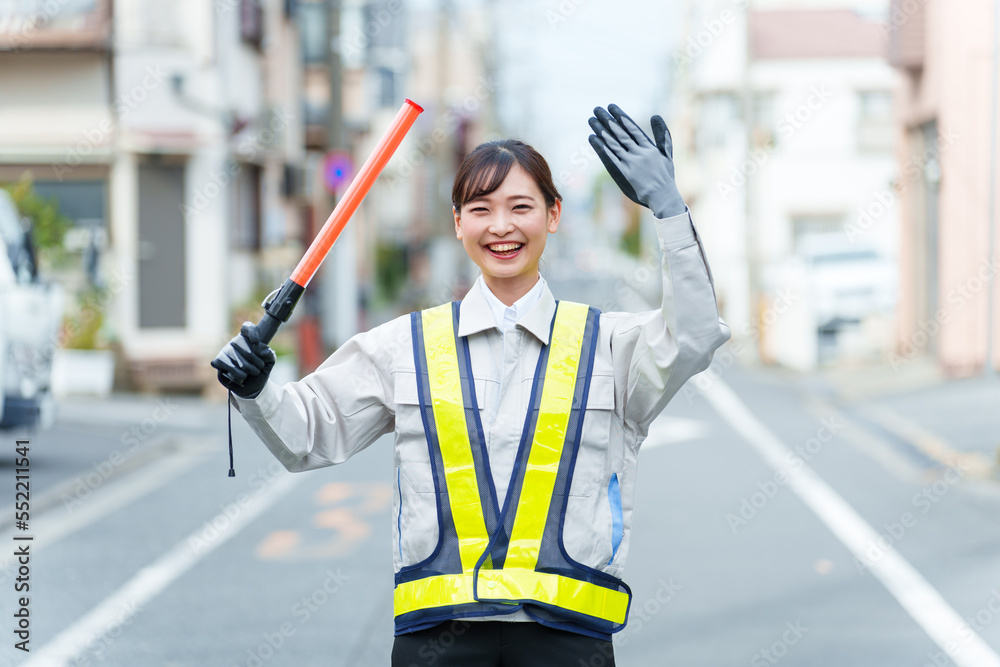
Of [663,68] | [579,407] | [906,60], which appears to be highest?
[663,68]

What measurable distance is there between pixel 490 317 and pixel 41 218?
1502 centimetres

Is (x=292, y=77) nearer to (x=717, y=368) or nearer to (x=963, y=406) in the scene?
(x=717, y=368)

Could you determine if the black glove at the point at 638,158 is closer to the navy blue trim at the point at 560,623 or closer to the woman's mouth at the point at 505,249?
the woman's mouth at the point at 505,249

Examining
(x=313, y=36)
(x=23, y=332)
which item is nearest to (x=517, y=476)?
(x=23, y=332)

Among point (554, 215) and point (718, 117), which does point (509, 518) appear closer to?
point (554, 215)

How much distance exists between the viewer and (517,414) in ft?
8.46

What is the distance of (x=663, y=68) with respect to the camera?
48.6 meters

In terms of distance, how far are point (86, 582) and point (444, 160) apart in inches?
1331

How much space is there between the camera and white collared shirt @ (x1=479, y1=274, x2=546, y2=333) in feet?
8.84

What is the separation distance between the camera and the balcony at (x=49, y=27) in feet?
54.6

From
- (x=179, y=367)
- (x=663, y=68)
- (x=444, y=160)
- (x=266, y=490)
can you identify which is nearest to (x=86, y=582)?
(x=266, y=490)

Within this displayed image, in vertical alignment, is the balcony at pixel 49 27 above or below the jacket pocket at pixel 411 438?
above

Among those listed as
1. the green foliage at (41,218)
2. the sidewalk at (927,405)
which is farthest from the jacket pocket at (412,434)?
the green foliage at (41,218)

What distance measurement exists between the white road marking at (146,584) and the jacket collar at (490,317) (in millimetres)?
3678
